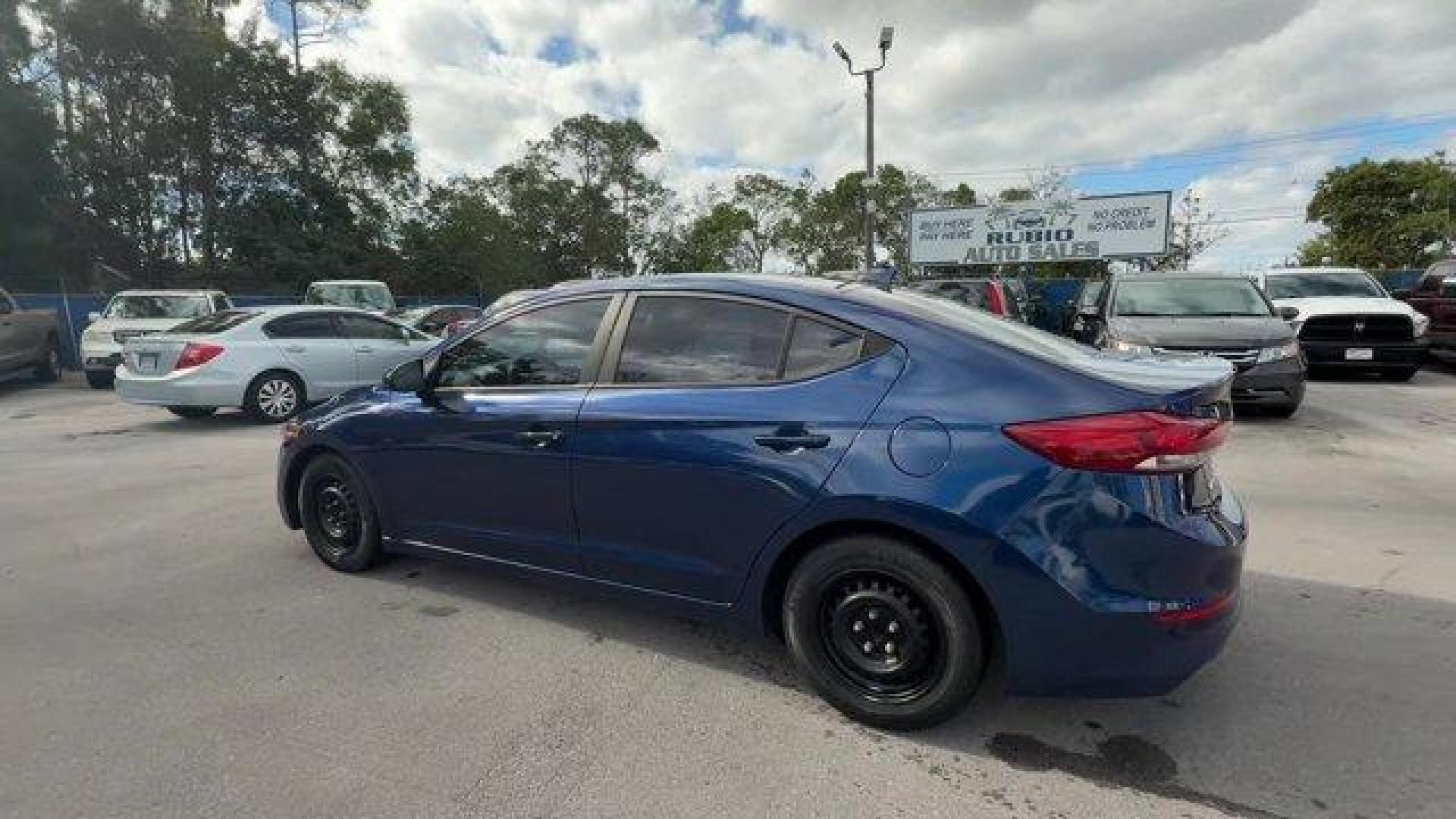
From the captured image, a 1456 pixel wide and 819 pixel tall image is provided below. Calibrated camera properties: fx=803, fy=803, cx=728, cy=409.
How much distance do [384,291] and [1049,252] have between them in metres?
19.9

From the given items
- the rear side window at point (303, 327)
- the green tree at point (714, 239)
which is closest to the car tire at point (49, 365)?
the rear side window at point (303, 327)

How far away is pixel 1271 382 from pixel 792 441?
743 centimetres

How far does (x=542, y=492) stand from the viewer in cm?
351

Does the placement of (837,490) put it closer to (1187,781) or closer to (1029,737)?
(1029,737)

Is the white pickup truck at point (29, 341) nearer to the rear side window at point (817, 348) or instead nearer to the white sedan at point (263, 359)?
the white sedan at point (263, 359)

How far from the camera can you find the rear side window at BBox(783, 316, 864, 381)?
289cm

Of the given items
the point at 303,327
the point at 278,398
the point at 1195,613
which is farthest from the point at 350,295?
the point at 1195,613

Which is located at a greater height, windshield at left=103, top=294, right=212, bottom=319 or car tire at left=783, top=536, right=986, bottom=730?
windshield at left=103, top=294, right=212, bottom=319

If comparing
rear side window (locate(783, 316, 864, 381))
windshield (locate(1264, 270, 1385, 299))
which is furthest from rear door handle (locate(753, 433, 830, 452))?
windshield (locate(1264, 270, 1385, 299))

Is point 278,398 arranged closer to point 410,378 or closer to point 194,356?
point 194,356

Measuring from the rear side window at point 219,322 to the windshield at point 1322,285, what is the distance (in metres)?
15.1

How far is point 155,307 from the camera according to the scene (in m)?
13.3

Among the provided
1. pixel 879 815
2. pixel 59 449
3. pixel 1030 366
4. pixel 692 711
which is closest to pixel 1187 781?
pixel 879 815

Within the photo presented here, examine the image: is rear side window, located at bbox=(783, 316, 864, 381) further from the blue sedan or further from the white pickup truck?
the white pickup truck
